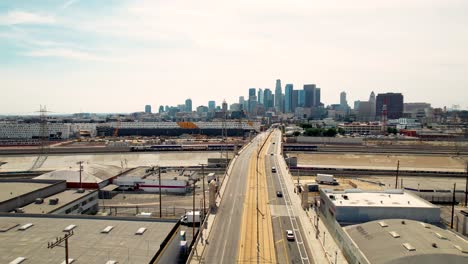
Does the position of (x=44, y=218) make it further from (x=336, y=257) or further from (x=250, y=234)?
(x=336, y=257)

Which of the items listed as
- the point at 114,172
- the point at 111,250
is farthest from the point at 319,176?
the point at 111,250

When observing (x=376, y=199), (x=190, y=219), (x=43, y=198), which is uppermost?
(x=376, y=199)

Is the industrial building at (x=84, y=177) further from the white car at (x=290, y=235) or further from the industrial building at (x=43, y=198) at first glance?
the white car at (x=290, y=235)

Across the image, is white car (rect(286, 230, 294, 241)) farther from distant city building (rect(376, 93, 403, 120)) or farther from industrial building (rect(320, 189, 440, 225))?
distant city building (rect(376, 93, 403, 120))

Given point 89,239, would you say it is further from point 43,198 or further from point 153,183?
point 153,183

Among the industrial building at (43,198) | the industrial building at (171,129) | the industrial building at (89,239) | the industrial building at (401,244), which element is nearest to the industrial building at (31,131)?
the industrial building at (171,129)

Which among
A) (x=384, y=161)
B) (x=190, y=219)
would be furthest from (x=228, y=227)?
(x=384, y=161)
